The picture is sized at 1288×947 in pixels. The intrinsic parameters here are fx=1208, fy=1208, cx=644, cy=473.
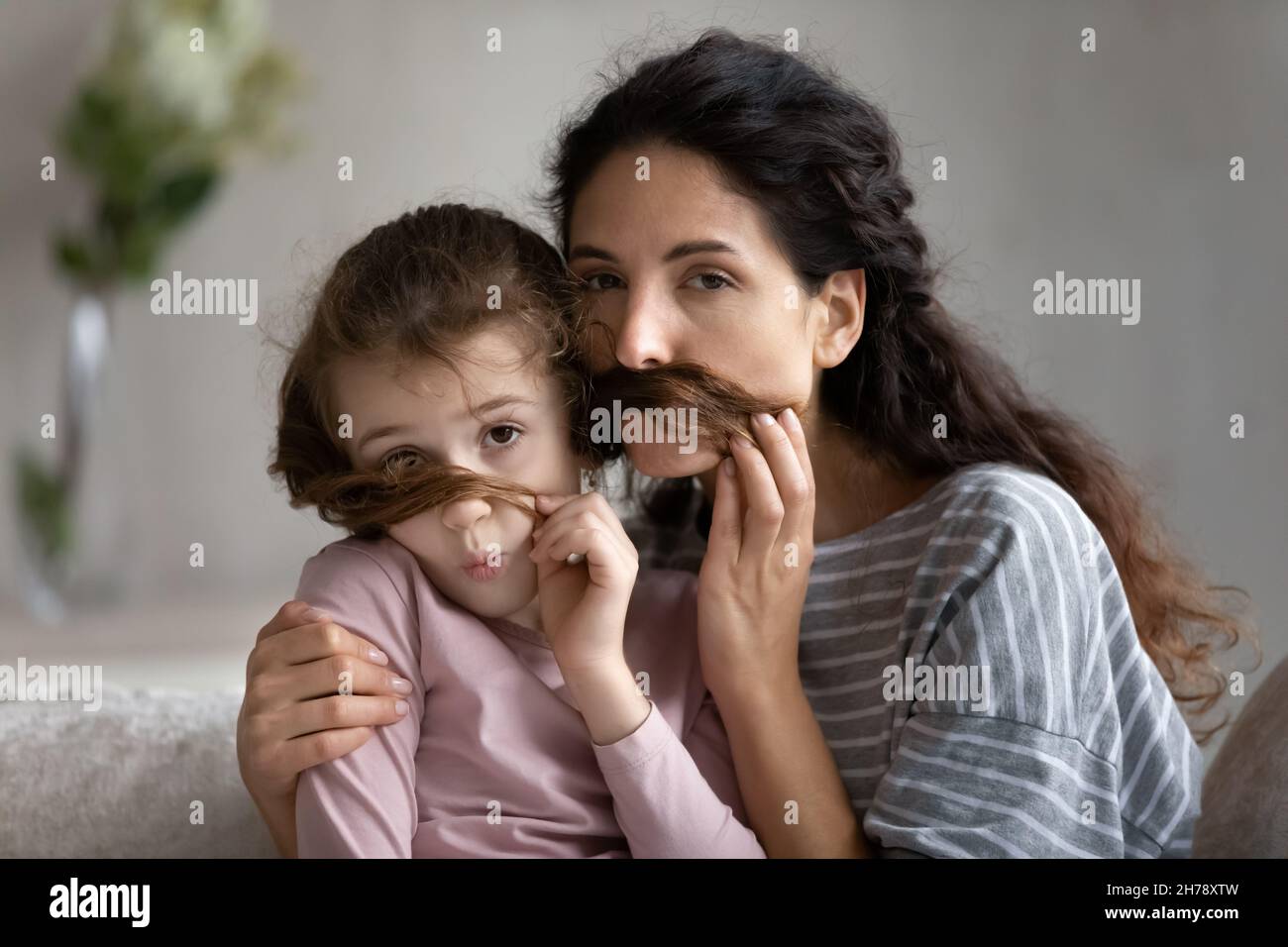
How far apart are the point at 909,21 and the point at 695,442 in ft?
5.54

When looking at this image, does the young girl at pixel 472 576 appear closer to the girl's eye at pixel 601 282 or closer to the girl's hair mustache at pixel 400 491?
the girl's hair mustache at pixel 400 491

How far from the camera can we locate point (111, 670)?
303 centimetres

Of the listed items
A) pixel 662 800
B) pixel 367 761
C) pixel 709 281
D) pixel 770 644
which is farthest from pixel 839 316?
pixel 367 761

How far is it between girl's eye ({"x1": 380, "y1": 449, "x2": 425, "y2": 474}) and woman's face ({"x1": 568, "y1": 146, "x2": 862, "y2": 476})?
0.25m

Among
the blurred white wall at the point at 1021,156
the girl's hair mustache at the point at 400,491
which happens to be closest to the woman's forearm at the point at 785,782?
the girl's hair mustache at the point at 400,491

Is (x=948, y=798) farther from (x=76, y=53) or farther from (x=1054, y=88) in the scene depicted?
(x=76, y=53)

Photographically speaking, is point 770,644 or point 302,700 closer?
point 302,700

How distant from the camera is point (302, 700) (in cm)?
115

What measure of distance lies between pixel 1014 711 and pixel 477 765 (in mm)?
533

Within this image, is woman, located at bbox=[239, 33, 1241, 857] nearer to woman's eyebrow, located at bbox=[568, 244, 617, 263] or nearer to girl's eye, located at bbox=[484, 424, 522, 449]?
woman's eyebrow, located at bbox=[568, 244, 617, 263]

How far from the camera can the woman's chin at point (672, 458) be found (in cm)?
131

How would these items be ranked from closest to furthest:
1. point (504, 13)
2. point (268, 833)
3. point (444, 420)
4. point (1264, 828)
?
1. point (444, 420)
2. point (1264, 828)
3. point (268, 833)
4. point (504, 13)

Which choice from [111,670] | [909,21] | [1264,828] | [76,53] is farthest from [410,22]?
[1264,828]

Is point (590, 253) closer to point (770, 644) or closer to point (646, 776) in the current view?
point (770, 644)
